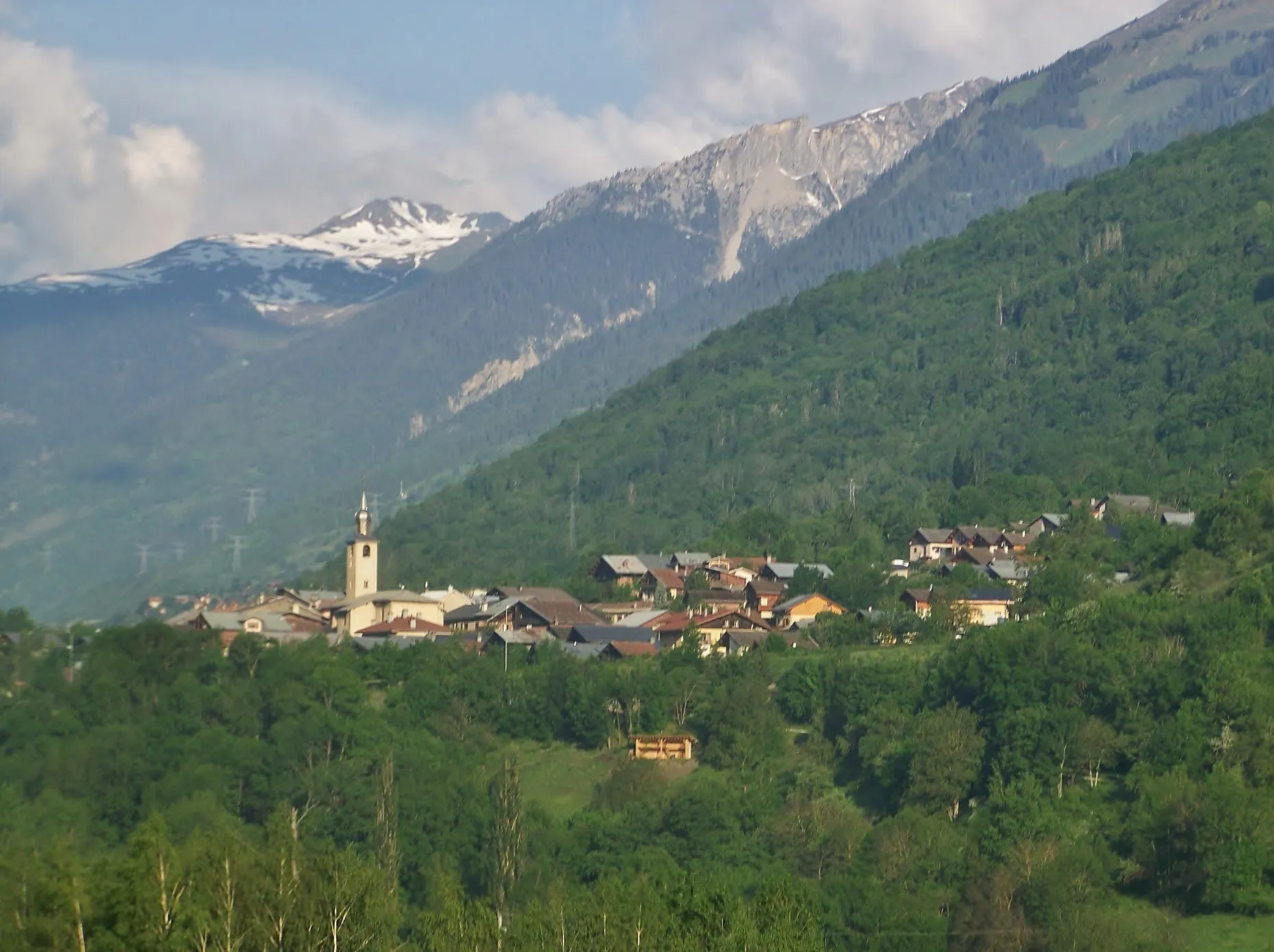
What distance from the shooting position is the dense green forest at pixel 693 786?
233 ft

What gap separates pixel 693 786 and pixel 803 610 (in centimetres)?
3218

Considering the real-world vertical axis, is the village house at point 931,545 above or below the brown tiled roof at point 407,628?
above

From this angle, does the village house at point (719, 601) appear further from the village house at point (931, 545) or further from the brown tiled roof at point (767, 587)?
the village house at point (931, 545)

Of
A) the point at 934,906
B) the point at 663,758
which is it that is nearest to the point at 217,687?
the point at 663,758

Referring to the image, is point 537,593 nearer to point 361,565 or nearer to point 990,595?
point 361,565

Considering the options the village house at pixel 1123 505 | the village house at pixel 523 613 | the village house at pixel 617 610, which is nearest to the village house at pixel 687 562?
the village house at pixel 617 610

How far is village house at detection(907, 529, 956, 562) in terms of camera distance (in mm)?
153625

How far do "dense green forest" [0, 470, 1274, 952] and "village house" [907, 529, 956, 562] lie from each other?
63.2 feet

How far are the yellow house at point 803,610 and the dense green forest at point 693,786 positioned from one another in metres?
8.90

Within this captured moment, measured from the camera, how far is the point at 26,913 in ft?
208

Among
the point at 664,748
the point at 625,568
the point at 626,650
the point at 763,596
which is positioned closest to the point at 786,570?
the point at 763,596

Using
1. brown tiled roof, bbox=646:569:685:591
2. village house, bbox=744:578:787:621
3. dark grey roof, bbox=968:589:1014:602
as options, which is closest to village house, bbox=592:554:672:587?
brown tiled roof, bbox=646:569:685:591

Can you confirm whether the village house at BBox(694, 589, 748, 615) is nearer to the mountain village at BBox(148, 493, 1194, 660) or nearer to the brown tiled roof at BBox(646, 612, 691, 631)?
the mountain village at BBox(148, 493, 1194, 660)

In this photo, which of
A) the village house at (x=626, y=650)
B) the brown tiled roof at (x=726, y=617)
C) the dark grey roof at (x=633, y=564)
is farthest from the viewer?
the dark grey roof at (x=633, y=564)
